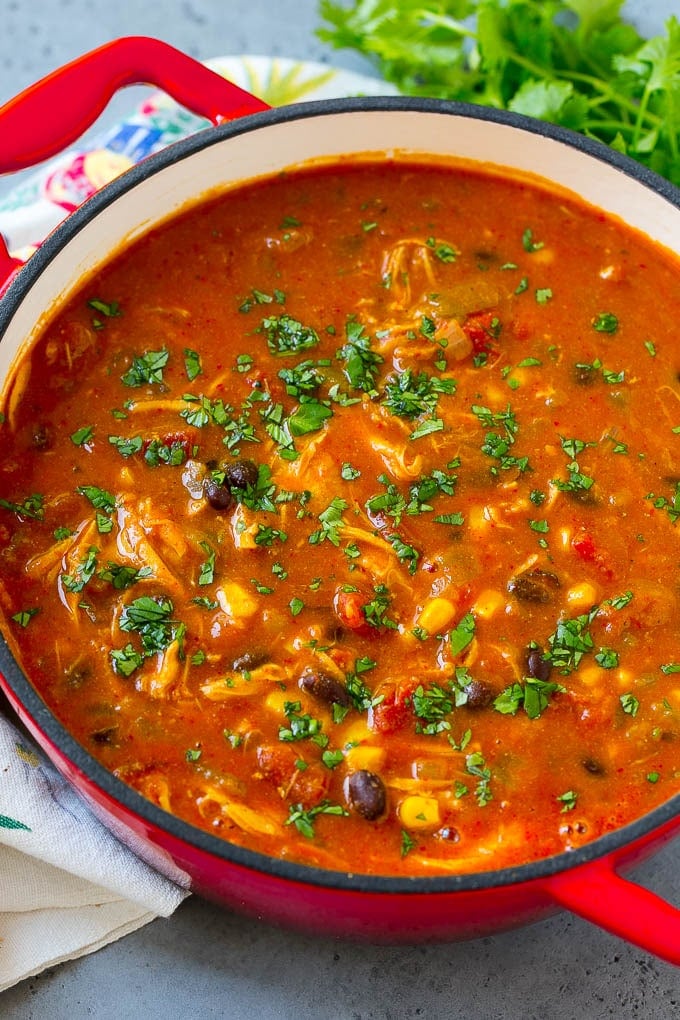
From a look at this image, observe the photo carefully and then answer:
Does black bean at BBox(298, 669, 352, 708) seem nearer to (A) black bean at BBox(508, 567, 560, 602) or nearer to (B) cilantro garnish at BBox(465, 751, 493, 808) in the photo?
(B) cilantro garnish at BBox(465, 751, 493, 808)

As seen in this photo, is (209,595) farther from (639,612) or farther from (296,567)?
(639,612)

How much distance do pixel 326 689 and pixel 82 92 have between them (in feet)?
7.36

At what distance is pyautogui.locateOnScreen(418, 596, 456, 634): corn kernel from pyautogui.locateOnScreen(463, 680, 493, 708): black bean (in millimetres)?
226

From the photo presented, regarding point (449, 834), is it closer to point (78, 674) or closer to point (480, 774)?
point (480, 774)

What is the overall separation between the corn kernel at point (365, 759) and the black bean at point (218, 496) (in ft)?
2.99

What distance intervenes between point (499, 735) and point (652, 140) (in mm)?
2718

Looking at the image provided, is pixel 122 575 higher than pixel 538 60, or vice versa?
pixel 538 60

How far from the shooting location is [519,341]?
457 cm

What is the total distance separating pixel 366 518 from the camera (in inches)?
167

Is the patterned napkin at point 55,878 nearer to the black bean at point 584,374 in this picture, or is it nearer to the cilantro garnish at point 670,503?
the cilantro garnish at point 670,503

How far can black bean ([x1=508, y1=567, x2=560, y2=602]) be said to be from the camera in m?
4.09

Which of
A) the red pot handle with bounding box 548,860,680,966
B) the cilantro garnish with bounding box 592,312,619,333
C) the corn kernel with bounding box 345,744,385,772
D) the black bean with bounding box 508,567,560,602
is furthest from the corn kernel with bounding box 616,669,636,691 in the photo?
the cilantro garnish with bounding box 592,312,619,333

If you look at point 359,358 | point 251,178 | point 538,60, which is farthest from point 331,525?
point 538,60

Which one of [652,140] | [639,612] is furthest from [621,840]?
[652,140]
